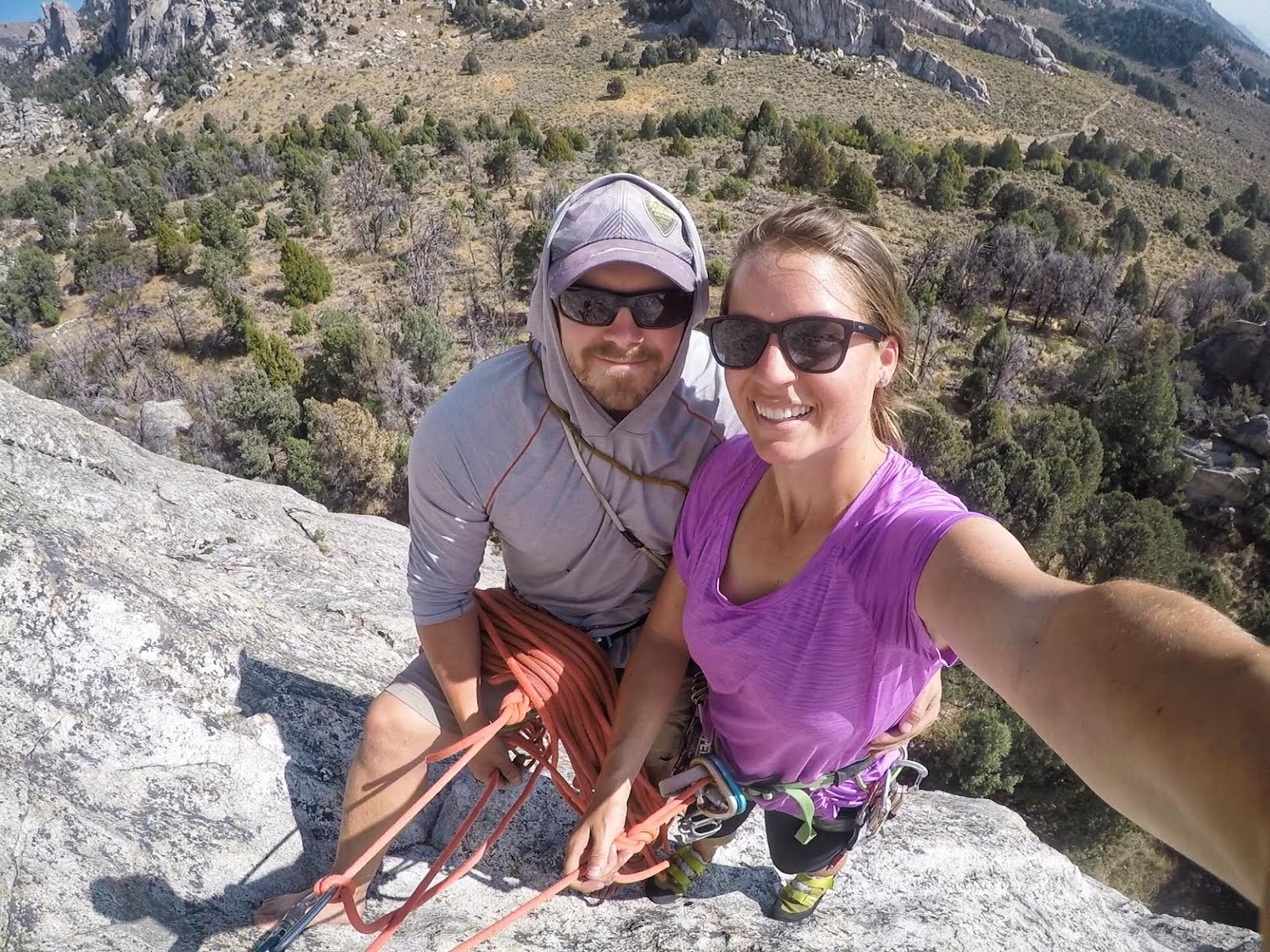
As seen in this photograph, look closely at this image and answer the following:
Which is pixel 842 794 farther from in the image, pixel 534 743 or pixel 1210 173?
pixel 1210 173

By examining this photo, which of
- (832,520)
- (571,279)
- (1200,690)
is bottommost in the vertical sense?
(832,520)

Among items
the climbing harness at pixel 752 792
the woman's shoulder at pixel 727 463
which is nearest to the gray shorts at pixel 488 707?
the climbing harness at pixel 752 792

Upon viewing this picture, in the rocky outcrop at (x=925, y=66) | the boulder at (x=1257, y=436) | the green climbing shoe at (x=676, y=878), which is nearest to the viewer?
the green climbing shoe at (x=676, y=878)

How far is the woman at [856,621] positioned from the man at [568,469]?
0.17 metres

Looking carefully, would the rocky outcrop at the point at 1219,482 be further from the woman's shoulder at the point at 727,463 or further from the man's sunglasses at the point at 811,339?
the man's sunglasses at the point at 811,339

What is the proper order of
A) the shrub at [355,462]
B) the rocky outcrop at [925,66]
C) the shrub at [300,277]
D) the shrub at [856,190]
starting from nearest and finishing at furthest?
the shrub at [355,462] < the shrub at [300,277] < the shrub at [856,190] < the rocky outcrop at [925,66]

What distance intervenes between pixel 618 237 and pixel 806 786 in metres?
1.36

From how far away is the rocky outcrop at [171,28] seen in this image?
188 ft

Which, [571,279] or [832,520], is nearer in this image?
[832,520]

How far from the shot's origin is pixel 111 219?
24.2m

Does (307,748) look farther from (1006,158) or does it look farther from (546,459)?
(1006,158)

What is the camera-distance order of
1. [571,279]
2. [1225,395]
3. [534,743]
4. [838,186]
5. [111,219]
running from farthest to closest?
[111,219]
[838,186]
[1225,395]
[534,743]
[571,279]

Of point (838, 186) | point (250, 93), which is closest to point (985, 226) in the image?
point (838, 186)

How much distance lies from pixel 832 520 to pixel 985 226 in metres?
26.4
